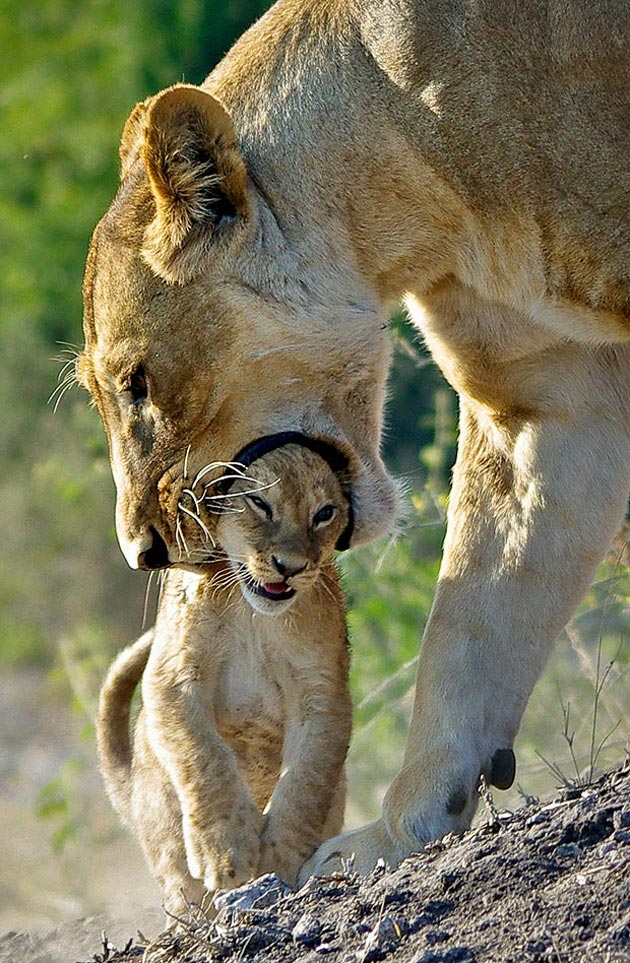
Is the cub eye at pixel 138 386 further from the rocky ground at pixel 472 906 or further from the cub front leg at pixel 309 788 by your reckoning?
the cub front leg at pixel 309 788

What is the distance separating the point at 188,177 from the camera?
3215 mm

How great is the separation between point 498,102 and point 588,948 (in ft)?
5.14

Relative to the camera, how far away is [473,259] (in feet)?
10.9

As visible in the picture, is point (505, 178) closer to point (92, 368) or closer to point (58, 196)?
point (92, 368)

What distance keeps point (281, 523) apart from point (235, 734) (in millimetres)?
985

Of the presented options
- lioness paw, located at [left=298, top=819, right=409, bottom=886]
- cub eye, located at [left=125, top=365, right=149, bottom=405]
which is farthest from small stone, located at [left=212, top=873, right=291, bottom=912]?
cub eye, located at [left=125, top=365, right=149, bottom=405]

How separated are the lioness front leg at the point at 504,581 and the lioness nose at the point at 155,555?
2.40ft

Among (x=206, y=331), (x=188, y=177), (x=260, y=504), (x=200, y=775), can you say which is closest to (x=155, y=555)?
(x=260, y=504)

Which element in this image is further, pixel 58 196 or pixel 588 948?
pixel 58 196

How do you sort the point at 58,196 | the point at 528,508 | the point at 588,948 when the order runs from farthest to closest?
1. the point at 58,196
2. the point at 528,508
3. the point at 588,948

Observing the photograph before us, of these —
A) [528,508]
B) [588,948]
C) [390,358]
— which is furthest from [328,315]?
[588,948]

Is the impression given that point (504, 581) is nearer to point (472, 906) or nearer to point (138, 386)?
point (138, 386)

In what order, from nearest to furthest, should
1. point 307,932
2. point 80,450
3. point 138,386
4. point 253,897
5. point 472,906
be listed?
1. point 472,906
2. point 307,932
3. point 253,897
4. point 138,386
5. point 80,450

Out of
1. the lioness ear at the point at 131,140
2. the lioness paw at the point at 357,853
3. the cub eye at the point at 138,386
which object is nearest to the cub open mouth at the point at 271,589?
the cub eye at the point at 138,386
